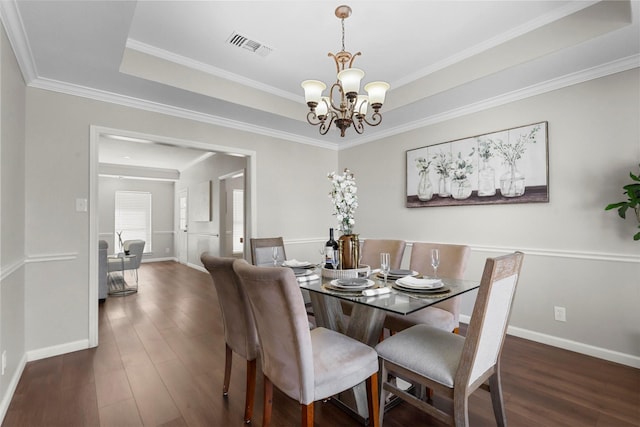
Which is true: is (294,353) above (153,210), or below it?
below

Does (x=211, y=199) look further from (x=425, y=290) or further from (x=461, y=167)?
(x=425, y=290)

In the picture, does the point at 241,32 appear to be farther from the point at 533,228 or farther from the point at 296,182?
the point at 533,228

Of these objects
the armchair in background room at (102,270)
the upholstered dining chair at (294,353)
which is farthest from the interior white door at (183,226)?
the upholstered dining chair at (294,353)

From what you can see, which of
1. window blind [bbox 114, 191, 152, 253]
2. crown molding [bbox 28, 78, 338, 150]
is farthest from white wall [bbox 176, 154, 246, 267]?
crown molding [bbox 28, 78, 338, 150]

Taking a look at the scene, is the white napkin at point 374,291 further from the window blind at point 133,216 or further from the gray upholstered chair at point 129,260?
the window blind at point 133,216

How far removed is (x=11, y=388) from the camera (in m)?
2.03

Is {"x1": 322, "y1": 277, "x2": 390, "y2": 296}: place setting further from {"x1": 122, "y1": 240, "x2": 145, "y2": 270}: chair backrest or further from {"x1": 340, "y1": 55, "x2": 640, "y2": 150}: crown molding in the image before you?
{"x1": 122, "y1": 240, "x2": 145, "y2": 270}: chair backrest

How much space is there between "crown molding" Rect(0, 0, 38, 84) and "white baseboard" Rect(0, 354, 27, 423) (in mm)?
2287

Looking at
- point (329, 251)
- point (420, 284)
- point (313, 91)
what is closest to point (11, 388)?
point (329, 251)

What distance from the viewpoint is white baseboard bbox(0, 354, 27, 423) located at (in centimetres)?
181

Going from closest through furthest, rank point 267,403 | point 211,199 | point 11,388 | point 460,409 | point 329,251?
point 460,409 < point 267,403 < point 11,388 < point 329,251 < point 211,199

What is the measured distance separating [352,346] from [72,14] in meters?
2.61

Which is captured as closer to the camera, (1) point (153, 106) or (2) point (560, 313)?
(2) point (560, 313)

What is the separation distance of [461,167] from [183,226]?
284 inches
